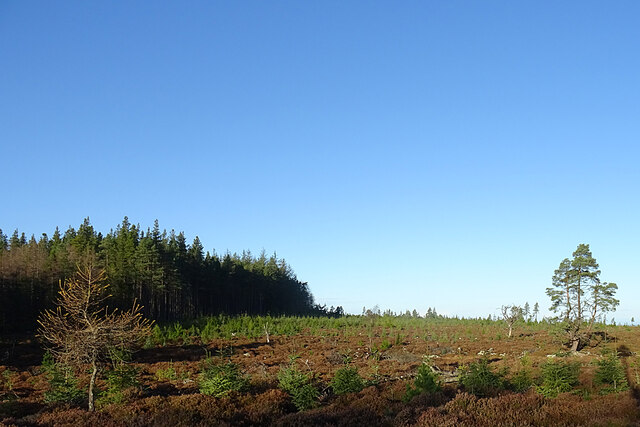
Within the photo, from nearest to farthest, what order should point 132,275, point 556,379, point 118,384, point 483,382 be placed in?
1. point 556,379
2. point 483,382
3. point 118,384
4. point 132,275

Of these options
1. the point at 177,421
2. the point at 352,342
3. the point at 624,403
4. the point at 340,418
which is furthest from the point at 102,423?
the point at 352,342

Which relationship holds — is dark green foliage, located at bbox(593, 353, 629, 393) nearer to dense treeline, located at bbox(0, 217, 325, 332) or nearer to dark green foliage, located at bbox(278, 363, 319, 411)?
dark green foliage, located at bbox(278, 363, 319, 411)

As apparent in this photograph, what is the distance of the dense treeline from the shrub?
1098 inches

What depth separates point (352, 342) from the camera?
4275cm

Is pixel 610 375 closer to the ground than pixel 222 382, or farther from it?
farther from it

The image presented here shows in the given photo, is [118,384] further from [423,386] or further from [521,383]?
[521,383]

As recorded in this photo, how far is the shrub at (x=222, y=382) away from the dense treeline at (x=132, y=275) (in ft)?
91.5

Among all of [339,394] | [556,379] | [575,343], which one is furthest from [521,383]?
[575,343]

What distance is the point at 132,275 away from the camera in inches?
2240

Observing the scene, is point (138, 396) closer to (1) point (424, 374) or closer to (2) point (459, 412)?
(1) point (424, 374)

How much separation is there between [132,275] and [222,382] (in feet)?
154

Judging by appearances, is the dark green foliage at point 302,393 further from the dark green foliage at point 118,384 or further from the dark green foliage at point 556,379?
the dark green foliage at point 556,379

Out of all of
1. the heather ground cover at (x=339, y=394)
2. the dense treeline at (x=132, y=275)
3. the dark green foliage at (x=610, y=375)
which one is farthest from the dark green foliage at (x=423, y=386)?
the dense treeline at (x=132, y=275)

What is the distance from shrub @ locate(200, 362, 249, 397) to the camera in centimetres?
1462
